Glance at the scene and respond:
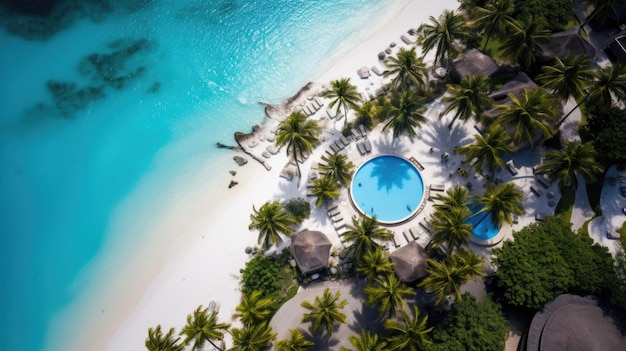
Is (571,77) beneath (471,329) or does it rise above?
above

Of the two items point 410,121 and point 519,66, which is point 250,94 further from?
point 519,66

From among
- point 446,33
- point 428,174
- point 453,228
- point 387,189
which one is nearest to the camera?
point 453,228

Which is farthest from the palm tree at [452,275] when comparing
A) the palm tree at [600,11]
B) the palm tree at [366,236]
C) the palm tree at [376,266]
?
the palm tree at [600,11]

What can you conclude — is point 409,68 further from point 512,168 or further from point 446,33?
point 512,168

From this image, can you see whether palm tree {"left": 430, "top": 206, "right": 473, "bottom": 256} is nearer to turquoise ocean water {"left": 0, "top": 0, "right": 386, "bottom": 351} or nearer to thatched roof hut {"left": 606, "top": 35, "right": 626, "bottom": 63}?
turquoise ocean water {"left": 0, "top": 0, "right": 386, "bottom": 351}

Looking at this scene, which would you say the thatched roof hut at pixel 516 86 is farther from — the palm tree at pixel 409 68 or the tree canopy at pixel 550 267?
the tree canopy at pixel 550 267

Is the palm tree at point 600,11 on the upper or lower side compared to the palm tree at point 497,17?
lower

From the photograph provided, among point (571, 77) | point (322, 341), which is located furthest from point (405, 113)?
point (322, 341)
